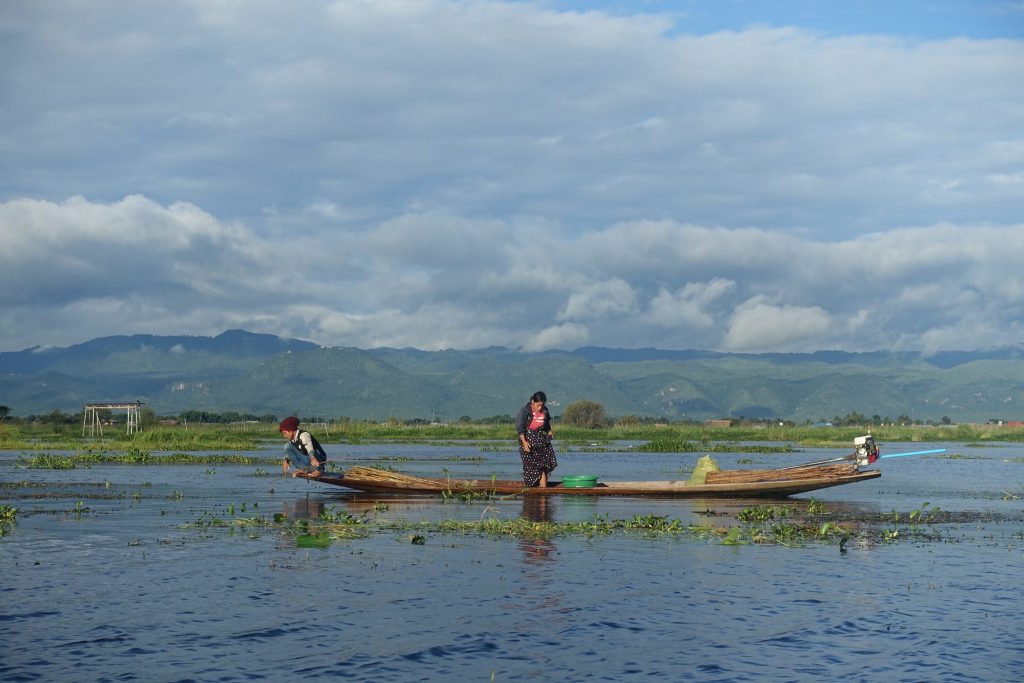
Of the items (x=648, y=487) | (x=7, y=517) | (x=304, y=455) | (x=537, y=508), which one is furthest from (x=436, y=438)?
(x=7, y=517)

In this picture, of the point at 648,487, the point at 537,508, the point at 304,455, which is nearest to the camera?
the point at 537,508

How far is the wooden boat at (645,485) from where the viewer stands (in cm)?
2791

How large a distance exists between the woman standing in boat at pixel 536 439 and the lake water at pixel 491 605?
3.66 metres

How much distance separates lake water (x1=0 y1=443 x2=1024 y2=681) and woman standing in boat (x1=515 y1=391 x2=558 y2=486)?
366 centimetres

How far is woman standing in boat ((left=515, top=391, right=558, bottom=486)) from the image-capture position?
89.8 ft

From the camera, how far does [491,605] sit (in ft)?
47.0

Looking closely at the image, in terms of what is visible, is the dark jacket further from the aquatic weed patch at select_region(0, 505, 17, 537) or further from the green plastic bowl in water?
the aquatic weed patch at select_region(0, 505, 17, 537)

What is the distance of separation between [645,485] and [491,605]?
47.8 ft

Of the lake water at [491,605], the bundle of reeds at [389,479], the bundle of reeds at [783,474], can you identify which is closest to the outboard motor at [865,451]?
the bundle of reeds at [783,474]

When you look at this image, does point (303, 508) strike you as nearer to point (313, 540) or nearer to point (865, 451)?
point (313, 540)

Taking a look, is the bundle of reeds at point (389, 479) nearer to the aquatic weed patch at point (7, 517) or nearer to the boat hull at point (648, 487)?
the boat hull at point (648, 487)

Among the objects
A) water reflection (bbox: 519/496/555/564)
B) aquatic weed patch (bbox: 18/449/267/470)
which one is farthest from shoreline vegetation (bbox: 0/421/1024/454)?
water reflection (bbox: 519/496/555/564)

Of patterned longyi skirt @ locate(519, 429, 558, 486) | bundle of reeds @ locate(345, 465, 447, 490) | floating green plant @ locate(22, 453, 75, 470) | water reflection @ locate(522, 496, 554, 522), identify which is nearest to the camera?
water reflection @ locate(522, 496, 554, 522)

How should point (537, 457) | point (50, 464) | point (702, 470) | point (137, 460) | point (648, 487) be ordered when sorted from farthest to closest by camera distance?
point (137, 460)
point (50, 464)
point (702, 470)
point (648, 487)
point (537, 457)
